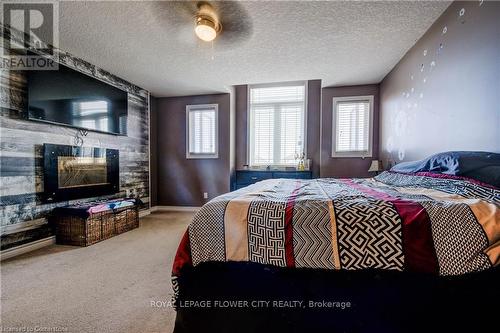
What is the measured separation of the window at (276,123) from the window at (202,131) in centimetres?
80

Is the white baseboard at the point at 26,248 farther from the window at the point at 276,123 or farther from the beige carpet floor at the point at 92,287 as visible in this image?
the window at the point at 276,123

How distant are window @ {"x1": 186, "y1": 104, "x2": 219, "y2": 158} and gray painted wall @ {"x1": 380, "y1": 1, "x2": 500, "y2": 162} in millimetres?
3274

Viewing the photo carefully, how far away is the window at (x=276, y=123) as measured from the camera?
4531 millimetres

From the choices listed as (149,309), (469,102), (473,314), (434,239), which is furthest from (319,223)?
(469,102)

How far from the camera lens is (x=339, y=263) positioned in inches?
38.8

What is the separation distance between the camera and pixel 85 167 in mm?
2998

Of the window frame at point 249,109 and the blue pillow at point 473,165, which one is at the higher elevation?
the window frame at point 249,109

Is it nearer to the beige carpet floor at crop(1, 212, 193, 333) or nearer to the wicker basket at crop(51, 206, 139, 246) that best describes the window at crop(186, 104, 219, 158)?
the wicker basket at crop(51, 206, 139, 246)

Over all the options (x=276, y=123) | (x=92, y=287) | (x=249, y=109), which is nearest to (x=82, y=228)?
(x=92, y=287)

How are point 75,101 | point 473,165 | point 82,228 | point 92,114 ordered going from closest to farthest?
point 473,165 → point 82,228 → point 75,101 → point 92,114

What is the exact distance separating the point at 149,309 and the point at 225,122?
353 centimetres

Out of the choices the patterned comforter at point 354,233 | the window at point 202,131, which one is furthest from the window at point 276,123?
the patterned comforter at point 354,233

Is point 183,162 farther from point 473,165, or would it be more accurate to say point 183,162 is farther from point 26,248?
point 473,165

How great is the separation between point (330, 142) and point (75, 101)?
4139mm
